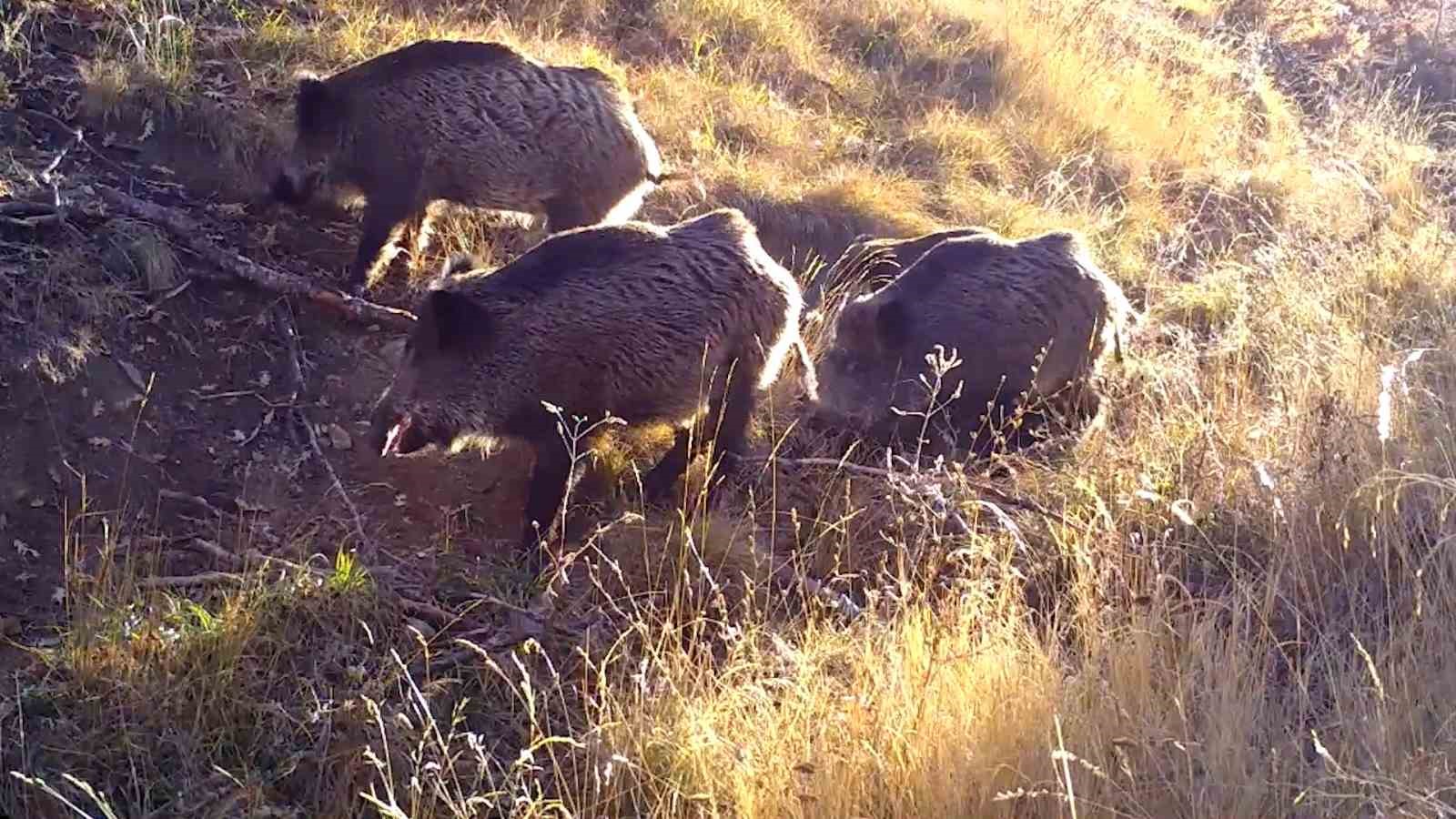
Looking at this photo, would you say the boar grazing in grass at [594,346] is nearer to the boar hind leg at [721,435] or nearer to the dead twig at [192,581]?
the boar hind leg at [721,435]

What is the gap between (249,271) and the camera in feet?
18.5

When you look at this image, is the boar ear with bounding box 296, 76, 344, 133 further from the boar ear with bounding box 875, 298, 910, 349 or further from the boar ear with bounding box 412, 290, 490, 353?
the boar ear with bounding box 875, 298, 910, 349

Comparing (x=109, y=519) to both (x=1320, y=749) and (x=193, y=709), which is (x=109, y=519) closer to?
(x=193, y=709)

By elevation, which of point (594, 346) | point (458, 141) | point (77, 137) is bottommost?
point (77, 137)

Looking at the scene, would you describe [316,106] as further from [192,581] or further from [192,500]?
[192,581]

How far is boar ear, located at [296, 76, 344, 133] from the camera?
20.0 feet

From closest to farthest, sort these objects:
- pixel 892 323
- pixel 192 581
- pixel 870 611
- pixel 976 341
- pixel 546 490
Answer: pixel 870 611 < pixel 192 581 < pixel 546 490 < pixel 892 323 < pixel 976 341

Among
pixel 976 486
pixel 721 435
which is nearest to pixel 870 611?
pixel 976 486

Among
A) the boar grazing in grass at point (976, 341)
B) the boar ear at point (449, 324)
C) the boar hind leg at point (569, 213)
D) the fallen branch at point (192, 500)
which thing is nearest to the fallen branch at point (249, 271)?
the boar ear at point (449, 324)

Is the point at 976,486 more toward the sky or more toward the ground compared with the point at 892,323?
more toward the ground

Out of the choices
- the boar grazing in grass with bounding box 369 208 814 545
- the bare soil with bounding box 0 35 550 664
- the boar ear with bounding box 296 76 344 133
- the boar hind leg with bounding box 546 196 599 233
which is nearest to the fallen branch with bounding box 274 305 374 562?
the bare soil with bounding box 0 35 550 664

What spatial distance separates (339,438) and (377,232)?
119 cm

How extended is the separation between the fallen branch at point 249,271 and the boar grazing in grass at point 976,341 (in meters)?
1.86

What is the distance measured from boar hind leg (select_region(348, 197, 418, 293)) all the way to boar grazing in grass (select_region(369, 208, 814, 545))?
904mm
